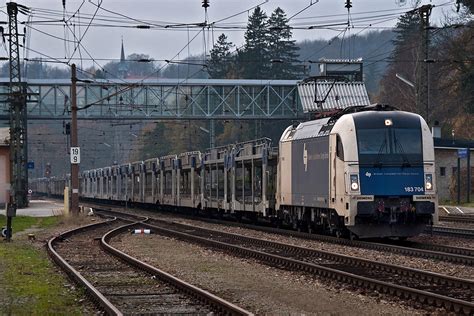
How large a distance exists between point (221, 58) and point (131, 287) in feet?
255

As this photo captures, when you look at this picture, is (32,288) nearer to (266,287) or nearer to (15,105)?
(266,287)

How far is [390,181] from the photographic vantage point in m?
21.3

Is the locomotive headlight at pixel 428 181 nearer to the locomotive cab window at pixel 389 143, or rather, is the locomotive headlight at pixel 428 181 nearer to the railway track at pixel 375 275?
the locomotive cab window at pixel 389 143

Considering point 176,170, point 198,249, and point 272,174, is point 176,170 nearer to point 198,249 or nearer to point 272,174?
point 272,174

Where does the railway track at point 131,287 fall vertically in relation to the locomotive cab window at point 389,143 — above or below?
below

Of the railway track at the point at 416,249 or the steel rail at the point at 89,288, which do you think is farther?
the railway track at the point at 416,249

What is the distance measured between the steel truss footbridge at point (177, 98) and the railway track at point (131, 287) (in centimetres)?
4511

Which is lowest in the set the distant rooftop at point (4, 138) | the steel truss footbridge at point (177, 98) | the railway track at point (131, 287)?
the railway track at point (131, 287)

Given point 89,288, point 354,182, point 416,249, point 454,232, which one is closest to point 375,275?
point 416,249

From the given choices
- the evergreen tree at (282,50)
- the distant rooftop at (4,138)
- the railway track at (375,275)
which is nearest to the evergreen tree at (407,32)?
the evergreen tree at (282,50)

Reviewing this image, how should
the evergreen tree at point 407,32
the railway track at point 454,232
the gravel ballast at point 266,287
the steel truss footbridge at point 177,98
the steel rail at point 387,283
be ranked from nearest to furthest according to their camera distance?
the steel rail at point 387,283 < the gravel ballast at point 266,287 < the railway track at point 454,232 < the steel truss footbridge at point 177,98 < the evergreen tree at point 407,32

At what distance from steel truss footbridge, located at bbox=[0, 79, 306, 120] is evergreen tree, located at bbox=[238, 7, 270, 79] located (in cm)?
1244

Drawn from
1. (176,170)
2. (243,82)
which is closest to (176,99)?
(243,82)

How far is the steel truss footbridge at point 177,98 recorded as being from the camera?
67.2 m
